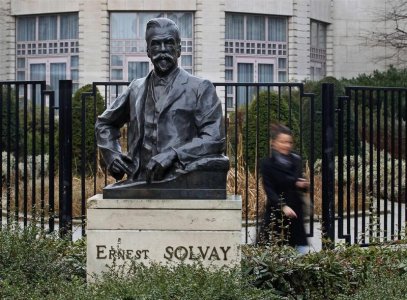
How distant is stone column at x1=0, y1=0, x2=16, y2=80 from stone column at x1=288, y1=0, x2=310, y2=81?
11.5m

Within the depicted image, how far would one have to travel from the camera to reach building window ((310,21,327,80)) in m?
47.0

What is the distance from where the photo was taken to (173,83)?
29.7 ft

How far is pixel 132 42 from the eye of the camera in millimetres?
43219

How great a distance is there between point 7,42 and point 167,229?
37780mm

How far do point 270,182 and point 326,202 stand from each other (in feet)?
6.00

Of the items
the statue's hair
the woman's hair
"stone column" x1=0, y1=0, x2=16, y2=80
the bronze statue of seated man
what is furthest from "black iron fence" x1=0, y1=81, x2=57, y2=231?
"stone column" x1=0, y1=0, x2=16, y2=80

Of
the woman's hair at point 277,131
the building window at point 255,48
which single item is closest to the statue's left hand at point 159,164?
the woman's hair at point 277,131

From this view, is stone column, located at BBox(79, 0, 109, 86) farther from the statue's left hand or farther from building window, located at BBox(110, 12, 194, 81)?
the statue's left hand

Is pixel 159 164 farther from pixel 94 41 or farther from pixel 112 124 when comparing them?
pixel 94 41

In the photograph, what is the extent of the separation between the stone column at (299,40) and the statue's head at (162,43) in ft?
117

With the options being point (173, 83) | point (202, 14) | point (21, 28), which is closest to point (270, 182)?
point (173, 83)

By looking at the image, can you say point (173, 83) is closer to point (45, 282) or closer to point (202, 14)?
point (45, 282)

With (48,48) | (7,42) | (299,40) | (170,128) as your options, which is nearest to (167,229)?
(170,128)

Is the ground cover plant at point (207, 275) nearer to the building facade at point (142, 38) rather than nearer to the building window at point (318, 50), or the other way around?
the building facade at point (142, 38)
